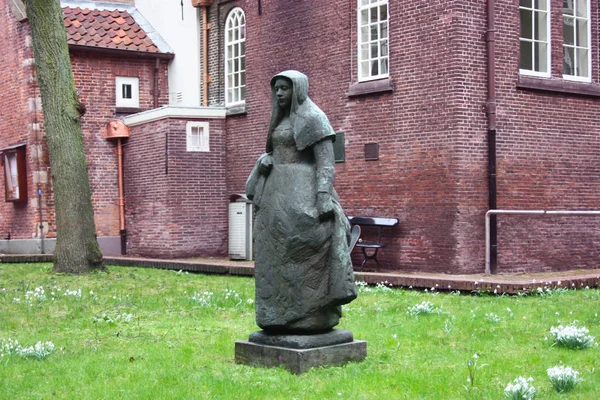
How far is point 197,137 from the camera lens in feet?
72.1

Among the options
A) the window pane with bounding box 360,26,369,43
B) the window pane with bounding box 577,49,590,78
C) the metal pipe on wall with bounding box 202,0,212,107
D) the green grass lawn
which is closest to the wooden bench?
the green grass lawn

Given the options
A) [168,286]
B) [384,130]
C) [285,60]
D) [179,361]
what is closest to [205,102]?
[285,60]

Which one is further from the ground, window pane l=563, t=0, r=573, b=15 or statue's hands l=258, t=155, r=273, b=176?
window pane l=563, t=0, r=573, b=15

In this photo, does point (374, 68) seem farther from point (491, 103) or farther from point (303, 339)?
point (303, 339)

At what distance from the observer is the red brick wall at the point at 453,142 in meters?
16.1

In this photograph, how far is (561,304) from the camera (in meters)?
11.9

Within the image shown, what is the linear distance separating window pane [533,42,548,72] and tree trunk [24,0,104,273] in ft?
28.6

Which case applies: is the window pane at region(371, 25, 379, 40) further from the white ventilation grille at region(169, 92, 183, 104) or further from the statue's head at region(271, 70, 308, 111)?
the statue's head at region(271, 70, 308, 111)

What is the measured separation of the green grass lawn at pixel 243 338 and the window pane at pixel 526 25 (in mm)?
5838

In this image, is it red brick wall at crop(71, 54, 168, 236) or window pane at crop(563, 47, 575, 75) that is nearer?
window pane at crop(563, 47, 575, 75)

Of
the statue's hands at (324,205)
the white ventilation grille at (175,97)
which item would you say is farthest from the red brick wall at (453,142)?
the statue's hands at (324,205)

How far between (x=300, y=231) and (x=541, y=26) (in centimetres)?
1122

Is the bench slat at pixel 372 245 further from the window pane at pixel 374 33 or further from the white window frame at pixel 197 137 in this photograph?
the white window frame at pixel 197 137

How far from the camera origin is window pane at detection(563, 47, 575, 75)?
58.3 ft
